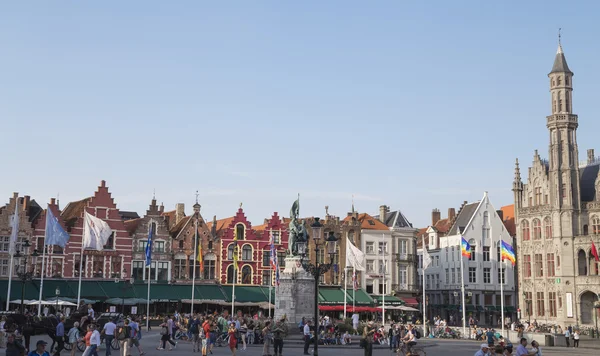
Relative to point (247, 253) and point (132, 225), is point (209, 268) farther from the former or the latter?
point (132, 225)

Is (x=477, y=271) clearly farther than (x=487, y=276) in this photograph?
No

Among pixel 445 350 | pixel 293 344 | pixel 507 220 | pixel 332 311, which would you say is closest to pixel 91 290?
pixel 332 311

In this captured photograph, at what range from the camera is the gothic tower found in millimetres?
68125

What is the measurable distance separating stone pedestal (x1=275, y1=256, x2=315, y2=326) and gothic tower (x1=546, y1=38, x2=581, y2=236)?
32.0 m

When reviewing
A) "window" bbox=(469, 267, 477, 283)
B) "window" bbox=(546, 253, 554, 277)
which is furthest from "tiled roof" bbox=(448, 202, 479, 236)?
"window" bbox=(546, 253, 554, 277)

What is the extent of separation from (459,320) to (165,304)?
1213 inches

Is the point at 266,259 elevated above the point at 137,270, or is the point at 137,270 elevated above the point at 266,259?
the point at 266,259

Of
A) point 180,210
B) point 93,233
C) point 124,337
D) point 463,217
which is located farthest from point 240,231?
point 124,337

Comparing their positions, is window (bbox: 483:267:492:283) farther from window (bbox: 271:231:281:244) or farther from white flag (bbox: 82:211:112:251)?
white flag (bbox: 82:211:112:251)

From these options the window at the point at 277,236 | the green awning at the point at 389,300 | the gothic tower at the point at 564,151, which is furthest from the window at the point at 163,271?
the gothic tower at the point at 564,151

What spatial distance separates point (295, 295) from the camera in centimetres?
4528

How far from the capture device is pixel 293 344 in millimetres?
39000

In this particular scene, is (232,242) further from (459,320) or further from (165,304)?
(459,320)

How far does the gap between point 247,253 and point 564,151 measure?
30.4 meters
